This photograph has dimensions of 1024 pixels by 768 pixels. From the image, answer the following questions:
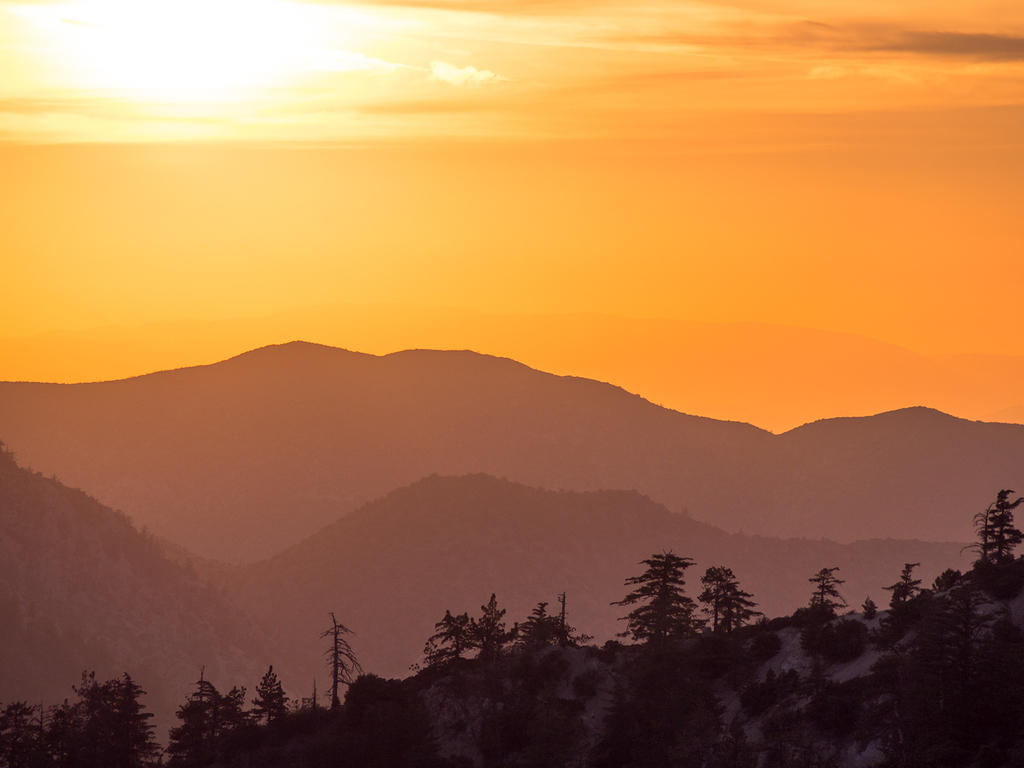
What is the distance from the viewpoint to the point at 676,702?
362ft

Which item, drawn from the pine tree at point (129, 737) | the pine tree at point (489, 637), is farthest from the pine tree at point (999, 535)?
the pine tree at point (129, 737)

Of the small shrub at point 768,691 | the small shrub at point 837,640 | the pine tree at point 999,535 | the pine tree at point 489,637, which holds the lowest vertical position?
the small shrub at point 768,691

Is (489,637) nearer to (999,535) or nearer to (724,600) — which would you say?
(724,600)

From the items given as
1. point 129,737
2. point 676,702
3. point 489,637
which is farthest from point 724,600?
point 129,737

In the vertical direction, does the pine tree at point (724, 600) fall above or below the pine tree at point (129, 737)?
above

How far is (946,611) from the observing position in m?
98.4

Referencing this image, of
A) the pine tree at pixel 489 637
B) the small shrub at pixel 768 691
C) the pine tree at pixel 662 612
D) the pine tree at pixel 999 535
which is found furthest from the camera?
the pine tree at pixel 489 637

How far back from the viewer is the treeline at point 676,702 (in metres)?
89.8

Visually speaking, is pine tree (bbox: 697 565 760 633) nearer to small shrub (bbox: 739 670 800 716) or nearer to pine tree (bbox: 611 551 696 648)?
pine tree (bbox: 611 551 696 648)

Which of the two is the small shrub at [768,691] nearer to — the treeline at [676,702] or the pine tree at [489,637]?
the treeline at [676,702]

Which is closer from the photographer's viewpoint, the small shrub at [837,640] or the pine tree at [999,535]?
the small shrub at [837,640]

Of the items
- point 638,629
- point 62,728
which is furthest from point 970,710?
point 62,728

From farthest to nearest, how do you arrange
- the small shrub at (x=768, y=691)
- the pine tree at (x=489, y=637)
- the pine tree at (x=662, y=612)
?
the pine tree at (x=489, y=637), the pine tree at (x=662, y=612), the small shrub at (x=768, y=691)

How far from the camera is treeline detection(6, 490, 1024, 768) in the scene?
294 ft
